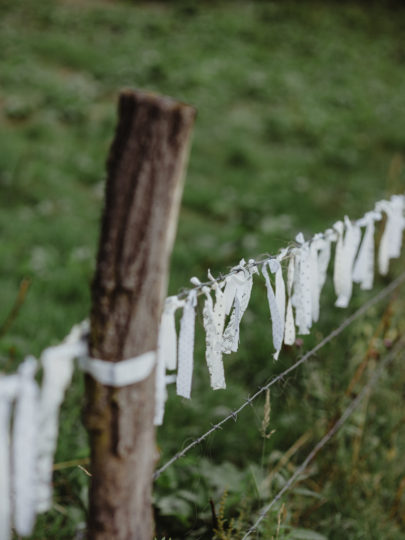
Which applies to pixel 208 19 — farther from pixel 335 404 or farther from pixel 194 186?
pixel 335 404

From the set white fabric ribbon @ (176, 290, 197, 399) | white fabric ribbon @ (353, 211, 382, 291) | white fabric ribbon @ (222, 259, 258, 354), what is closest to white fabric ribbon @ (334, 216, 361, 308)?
white fabric ribbon @ (353, 211, 382, 291)

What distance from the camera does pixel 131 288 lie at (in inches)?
34.2

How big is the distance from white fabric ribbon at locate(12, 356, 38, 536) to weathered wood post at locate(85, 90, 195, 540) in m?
0.13

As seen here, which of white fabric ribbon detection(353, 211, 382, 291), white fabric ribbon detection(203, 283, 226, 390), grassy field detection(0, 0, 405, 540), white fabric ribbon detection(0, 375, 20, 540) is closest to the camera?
white fabric ribbon detection(0, 375, 20, 540)

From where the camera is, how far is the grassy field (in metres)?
1.99

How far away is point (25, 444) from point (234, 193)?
4.89m

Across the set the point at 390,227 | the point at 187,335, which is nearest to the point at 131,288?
the point at 187,335

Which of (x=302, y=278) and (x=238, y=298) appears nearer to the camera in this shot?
(x=238, y=298)

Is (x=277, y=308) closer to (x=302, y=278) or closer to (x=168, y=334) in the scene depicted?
(x=302, y=278)

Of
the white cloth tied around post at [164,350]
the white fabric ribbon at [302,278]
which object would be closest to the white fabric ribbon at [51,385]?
the white cloth tied around post at [164,350]

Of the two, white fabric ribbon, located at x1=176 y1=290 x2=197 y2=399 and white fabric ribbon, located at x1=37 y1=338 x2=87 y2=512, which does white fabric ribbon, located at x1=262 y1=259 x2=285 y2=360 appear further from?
white fabric ribbon, located at x1=37 y1=338 x2=87 y2=512

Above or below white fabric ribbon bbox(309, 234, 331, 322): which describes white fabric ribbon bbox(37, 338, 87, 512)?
below

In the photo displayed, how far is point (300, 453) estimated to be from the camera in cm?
220

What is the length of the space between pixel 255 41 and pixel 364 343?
371 inches
